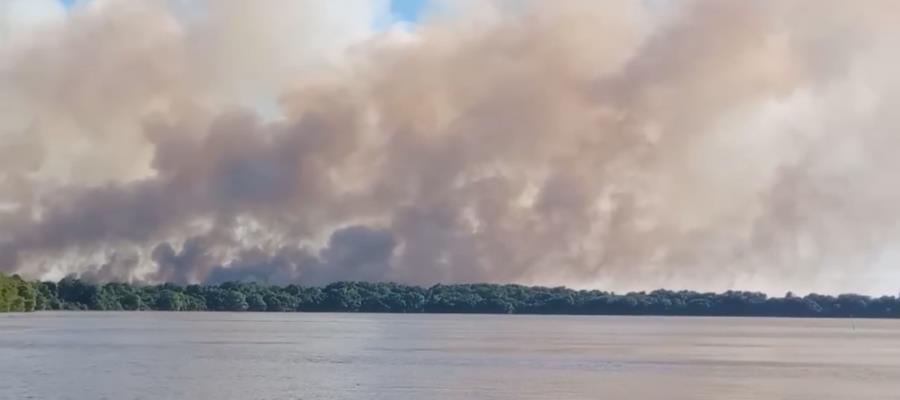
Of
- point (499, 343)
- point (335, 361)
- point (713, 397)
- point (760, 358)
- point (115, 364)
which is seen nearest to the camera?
point (713, 397)

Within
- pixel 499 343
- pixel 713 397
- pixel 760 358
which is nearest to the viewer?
pixel 713 397

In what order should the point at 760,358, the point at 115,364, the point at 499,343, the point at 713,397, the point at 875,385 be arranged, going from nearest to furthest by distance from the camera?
1. the point at 713,397
2. the point at 875,385
3. the point at 115,364
4. the point at 760,358
5. the point at 499,343

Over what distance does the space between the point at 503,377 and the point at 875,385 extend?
57.0 ft

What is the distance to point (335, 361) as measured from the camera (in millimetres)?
76062

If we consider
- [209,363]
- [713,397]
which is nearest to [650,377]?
[713,397]

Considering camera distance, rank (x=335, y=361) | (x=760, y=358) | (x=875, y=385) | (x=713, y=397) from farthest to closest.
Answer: (x=760, y=358) < (x=335, y=361) < (x=875, y=385) < (x=713, y=397)

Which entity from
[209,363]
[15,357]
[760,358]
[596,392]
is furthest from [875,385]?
[15,357]

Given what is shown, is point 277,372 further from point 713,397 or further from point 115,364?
point 713,397

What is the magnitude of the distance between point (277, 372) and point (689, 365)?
25.9m

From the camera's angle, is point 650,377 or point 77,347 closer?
point 650,377

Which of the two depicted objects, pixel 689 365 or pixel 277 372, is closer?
pixel 277 372

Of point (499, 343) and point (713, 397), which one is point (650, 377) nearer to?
point (713, 397)

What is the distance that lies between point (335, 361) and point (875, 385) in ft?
97.0

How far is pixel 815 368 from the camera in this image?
76.6m
